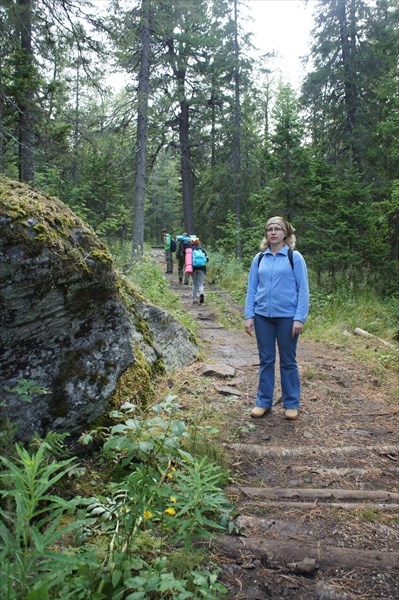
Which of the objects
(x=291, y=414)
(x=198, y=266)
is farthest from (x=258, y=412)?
(x=198, y=266)

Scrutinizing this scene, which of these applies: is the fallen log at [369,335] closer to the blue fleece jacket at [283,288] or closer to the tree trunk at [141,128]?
the blue fleece jacket at [283,288]

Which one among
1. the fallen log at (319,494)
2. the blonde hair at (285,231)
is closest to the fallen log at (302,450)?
the fallen log at (319,494)

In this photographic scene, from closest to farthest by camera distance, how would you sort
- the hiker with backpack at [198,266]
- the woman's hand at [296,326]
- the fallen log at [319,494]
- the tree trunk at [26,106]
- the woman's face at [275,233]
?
1. the fallen log at [319,494]
2. the woman's hand at [296,326]
3. the woman's face at [275,233]
4. the tree trunk at [26,106]
5. the hiker with backpack at [198,266]

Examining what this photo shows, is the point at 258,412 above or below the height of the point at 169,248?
below

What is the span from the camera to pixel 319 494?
2.83 meters

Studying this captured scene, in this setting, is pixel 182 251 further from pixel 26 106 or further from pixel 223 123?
pixel 223 123

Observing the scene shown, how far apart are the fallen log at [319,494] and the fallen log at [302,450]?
57 centimetres

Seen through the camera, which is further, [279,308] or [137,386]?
[279,308]

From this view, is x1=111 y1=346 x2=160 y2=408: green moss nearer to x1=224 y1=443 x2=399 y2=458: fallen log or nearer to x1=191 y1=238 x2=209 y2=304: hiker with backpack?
x1=224 y1=443 x2=399 y2=458: fallen log

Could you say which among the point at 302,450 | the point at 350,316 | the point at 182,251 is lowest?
the point at 302,450

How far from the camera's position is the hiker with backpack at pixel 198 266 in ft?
37.0

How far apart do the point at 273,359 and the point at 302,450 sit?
3.44 feet

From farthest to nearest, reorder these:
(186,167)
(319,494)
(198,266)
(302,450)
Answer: (186,167)
(198,266)
(302,450)
(319,494)

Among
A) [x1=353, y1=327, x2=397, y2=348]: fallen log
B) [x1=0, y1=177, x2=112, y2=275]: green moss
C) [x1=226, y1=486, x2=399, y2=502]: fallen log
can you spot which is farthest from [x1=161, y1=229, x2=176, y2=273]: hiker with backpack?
[x1=226, y1=486, x2=399, y2=502]: fallen log
